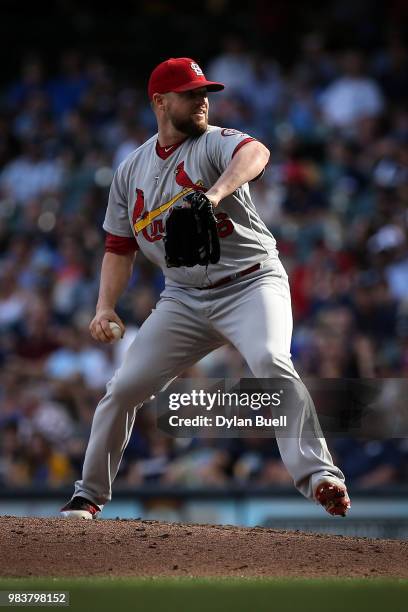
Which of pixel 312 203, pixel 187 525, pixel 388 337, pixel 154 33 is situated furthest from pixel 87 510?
pixel 154 33

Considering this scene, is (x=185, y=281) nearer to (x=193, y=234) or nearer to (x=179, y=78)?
(x=193, y=234)

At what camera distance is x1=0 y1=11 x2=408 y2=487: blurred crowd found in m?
8.88

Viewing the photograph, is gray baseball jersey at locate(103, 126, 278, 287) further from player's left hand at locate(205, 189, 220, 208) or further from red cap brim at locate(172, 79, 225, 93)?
player's left hand at locate(205, 189, 220, 208)

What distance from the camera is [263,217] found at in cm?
1059

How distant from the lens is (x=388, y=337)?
29.6 ft

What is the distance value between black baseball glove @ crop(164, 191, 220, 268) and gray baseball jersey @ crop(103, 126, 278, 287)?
9.3 inches

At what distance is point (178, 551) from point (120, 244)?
1567mm

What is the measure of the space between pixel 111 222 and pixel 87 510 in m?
1.38

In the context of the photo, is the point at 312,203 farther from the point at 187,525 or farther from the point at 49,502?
the point at 187,525

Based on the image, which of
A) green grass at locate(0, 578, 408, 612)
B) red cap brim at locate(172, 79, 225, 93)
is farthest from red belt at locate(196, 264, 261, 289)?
green grass at locate(0, 578, 408, 612)

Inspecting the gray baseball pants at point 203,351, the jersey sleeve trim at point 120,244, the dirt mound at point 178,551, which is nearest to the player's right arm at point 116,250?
the jersey sleeve trim at point 120,244

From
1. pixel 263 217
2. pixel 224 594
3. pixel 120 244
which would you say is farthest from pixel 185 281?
pixel 263 217

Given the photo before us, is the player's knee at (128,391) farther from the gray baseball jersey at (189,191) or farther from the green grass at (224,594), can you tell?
the green grass at (224,594)

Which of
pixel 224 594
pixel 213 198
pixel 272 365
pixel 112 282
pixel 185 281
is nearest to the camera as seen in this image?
pixel 224 594
